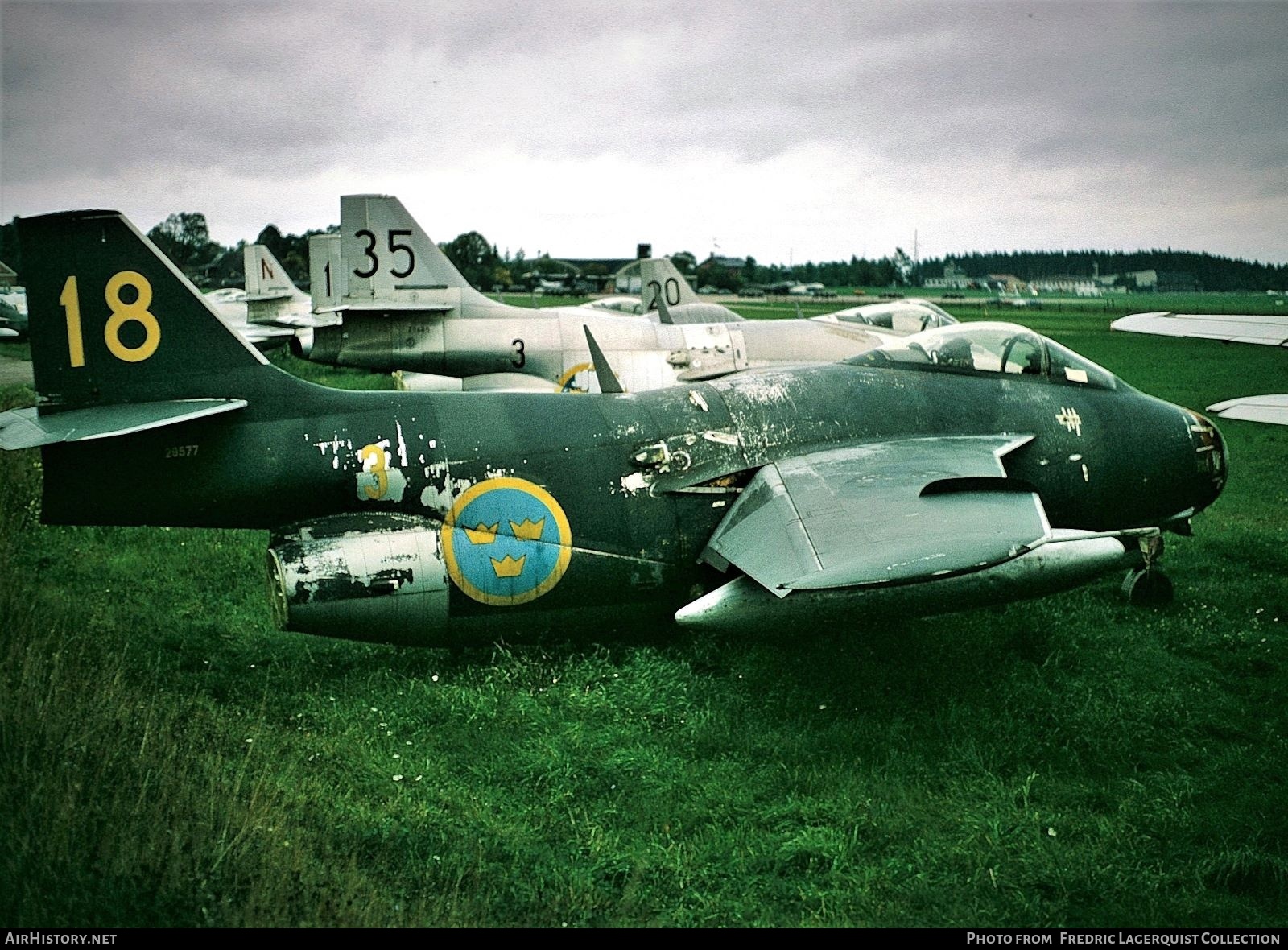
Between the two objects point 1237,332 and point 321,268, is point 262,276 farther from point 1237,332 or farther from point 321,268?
point 1237,332

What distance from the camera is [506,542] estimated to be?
7301mm

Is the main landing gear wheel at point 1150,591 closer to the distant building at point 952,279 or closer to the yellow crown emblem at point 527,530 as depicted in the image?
the yellow crown emblem at point 527,530

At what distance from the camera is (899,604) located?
646 cm

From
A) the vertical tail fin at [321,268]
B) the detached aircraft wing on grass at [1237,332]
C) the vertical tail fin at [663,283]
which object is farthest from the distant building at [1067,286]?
the detached aircraft wing on grass at [1237,332]

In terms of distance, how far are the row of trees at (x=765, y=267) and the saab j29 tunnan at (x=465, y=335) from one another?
5111 millimetres

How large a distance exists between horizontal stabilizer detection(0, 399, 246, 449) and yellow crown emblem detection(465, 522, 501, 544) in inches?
76.4

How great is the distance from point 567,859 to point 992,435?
214 inches

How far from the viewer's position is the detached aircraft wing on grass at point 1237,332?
8516 millimetres

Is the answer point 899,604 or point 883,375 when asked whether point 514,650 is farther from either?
point 883,375

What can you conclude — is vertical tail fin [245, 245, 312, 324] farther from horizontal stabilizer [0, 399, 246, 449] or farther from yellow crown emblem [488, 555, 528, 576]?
yellow crown emblem [488, 555, 528, 576]

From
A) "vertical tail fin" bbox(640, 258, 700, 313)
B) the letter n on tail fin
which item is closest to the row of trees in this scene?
the letter n on tail fin

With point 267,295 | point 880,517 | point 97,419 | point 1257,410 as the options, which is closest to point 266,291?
point 267,295

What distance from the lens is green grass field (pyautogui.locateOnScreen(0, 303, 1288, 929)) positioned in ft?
14.7

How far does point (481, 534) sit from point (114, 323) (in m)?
3.07
